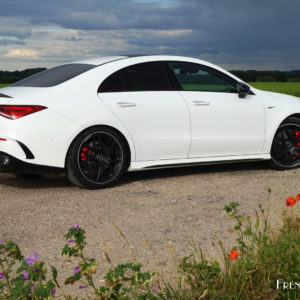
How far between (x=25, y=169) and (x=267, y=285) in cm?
428

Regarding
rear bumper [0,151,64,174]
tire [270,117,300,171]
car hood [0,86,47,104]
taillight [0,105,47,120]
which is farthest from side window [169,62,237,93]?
rear bumper [0,151,64,174]

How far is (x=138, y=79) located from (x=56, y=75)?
43.7 inches

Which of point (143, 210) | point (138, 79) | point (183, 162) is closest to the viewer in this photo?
point (143, 210)

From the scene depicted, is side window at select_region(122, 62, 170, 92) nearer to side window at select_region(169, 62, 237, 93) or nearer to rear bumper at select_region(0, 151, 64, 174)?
side window at select_region(169, 62, 237, 93)

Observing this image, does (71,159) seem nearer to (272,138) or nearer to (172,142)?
(172,142)

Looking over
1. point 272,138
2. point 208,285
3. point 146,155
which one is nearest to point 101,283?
point 208,285

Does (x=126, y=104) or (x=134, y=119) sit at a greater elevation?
(x=126, y=104)

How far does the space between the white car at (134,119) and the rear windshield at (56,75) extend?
0.02 m

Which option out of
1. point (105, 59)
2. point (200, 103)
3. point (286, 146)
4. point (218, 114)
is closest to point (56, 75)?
point (105, 59)

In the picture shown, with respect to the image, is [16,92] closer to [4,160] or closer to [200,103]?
[4,160]

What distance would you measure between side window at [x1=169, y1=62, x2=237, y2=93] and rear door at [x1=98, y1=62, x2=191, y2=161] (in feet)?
0.81

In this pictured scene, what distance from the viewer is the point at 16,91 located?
24.8 ft

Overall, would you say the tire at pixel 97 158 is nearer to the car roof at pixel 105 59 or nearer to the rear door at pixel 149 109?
the rear door at pixel 149 109

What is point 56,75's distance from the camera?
7.78 m
